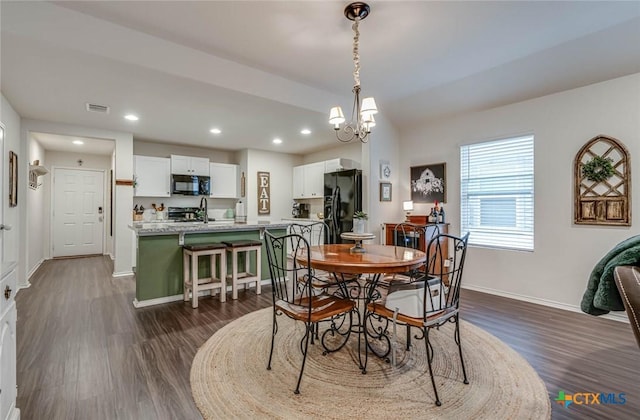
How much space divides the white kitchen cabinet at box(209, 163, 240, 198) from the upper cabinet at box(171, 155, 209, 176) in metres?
0.18

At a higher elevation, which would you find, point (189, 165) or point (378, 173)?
point (189, 165)

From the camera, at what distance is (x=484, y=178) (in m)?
4.16

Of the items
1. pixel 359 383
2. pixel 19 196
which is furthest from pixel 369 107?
pixel 19 196

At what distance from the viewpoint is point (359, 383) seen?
1962 millimetres

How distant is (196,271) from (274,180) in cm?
361

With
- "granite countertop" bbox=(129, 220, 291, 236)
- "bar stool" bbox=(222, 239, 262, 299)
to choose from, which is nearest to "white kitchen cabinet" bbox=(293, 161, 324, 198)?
"granite countertop" bbox=(129, 220, 291, 236)

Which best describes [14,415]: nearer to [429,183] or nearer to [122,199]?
[122,199]

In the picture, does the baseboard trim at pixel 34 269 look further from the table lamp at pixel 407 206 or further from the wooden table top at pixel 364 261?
the table lamp at pixel 407 206

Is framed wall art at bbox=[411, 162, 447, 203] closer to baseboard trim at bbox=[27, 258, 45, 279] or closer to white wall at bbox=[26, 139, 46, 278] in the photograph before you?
white wall at bbox=[26, 139, 46, 278]

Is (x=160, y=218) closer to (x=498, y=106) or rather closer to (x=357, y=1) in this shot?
(x=357, y=1)

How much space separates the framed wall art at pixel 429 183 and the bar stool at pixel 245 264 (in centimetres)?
265

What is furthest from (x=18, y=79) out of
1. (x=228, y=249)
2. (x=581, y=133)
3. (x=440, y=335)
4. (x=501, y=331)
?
(x=581, y=133)

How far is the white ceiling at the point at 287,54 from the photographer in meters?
2.39

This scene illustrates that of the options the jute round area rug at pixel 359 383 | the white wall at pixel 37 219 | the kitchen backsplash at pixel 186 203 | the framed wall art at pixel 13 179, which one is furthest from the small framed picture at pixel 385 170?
the white wall at pixel 37 219
